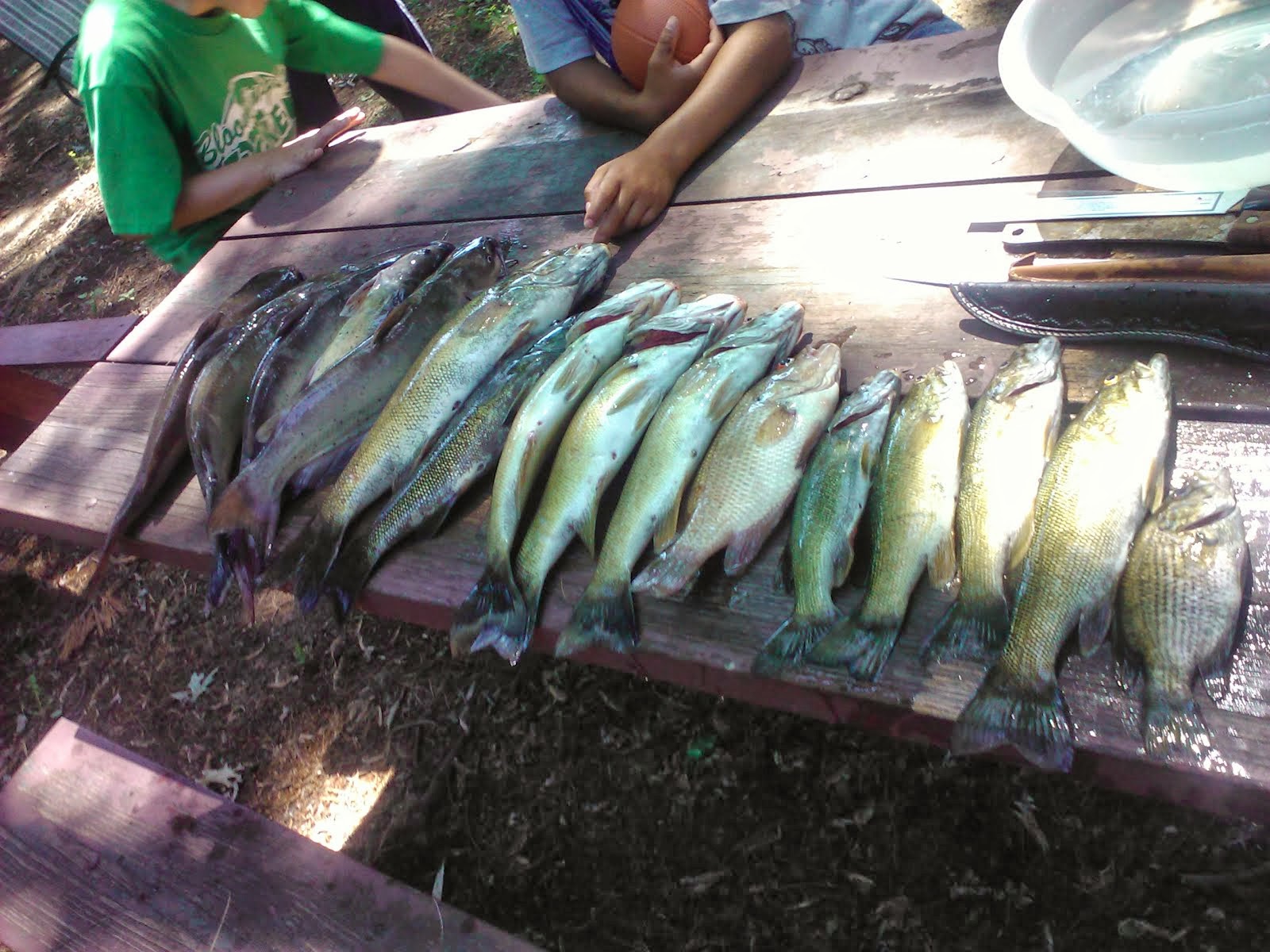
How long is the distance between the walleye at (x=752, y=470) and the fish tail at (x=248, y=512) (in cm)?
113

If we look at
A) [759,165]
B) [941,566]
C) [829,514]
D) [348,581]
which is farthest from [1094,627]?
[759,165]

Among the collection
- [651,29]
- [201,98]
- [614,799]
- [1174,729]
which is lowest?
[614,799]

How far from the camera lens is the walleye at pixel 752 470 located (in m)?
1.64

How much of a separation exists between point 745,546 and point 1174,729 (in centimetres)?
78

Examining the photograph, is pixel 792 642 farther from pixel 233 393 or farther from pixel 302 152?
pixel 302 152

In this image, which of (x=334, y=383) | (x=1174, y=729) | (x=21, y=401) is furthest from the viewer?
(x=21, y=401)

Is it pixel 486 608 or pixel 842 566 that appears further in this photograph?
pixel 486 608

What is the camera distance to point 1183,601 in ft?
4.09

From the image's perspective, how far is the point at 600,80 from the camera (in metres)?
2.90

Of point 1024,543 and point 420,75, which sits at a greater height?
point 420,75

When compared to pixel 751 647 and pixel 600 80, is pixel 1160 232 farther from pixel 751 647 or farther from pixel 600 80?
pixel 600 80

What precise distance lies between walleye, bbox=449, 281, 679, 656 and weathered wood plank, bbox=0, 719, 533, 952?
22.7 inches

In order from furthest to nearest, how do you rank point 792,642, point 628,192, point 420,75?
point 420,75 → point 628,192 → point 792,642

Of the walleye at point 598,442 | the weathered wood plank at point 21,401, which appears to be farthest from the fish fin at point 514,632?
the weathered wood plank at point 21,401
